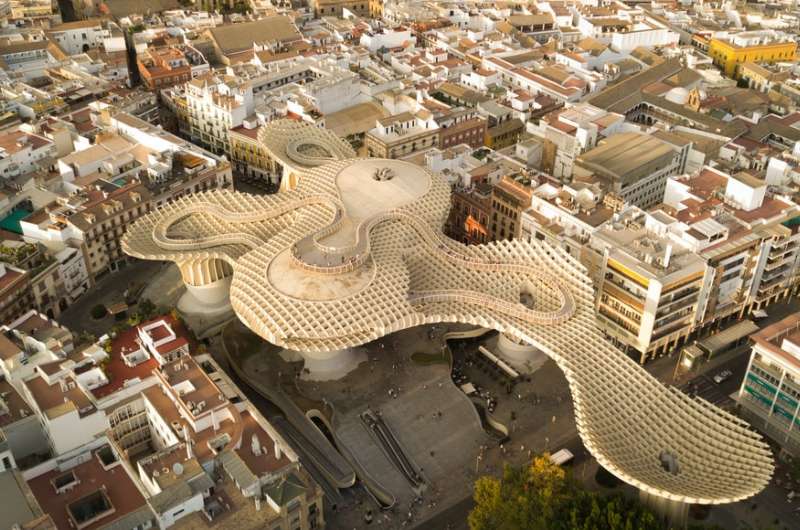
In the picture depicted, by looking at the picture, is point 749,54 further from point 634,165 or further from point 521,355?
point 521,355

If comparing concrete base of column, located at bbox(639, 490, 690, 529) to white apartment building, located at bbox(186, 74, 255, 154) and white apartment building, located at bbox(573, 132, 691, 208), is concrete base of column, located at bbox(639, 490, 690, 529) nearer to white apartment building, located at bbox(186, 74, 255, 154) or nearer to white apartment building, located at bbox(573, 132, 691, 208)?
white apartment building, located at bbox(573, 132, 691, 208)

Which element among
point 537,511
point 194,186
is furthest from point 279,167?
point 537,511

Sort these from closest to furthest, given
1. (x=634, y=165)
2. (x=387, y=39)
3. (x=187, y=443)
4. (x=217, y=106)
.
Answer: (x=187, y=443) → (x=634, y=165) → (x=217, y=106) → (x=387, y=39)

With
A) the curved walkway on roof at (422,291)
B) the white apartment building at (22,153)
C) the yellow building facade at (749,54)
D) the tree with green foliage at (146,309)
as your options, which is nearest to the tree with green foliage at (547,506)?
the curved walkway on roof at (422,291)

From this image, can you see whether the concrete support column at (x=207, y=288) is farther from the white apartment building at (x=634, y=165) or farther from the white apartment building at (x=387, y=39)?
the white apartment building at (x=387, y=39)

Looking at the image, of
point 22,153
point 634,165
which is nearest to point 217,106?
point 22,153

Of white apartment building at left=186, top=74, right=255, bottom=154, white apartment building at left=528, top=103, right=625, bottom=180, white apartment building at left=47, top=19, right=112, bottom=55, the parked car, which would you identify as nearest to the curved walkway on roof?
the parked car

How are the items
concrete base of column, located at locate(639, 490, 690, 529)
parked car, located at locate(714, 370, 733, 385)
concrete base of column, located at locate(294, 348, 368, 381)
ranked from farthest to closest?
parked car, located at locate(714, 370, 733, 385), concrete base of column, located at locate(294, 348, 368, 381), concrete base of column, located at locate(639, 490, 690, 529)
